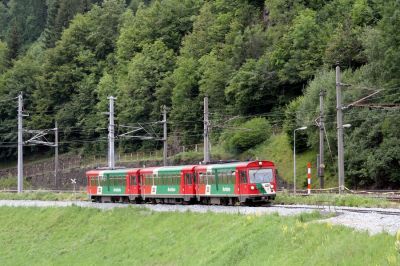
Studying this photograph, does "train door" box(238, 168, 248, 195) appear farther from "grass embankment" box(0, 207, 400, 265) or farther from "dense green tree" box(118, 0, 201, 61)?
"dense green tree" box(118, 0, 201, 61)

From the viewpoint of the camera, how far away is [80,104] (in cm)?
10388

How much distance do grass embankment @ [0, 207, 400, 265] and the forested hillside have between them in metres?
17.0

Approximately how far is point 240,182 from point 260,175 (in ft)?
3.81

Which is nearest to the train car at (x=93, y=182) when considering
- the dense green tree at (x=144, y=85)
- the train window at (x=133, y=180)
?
the train window at (x=133, y=180)

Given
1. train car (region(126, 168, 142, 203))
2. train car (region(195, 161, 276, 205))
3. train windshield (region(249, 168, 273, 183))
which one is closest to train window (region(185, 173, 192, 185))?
train car (region(195, 161, 276, 205))

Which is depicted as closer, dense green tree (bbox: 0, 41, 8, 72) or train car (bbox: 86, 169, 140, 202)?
train car (bbox: 86, 169, 140, 202)

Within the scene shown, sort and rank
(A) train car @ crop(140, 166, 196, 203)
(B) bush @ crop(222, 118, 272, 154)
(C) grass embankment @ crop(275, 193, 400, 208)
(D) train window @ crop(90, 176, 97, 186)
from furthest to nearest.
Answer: (B) bush @ crop(222, 118, 272, 154)
(D) train window @ crop(90, 176, 97, 186)
(A) train car @ crop(140, 166, 196, 203)
(C) grass embankment @ crop(275, 193, 400, 208)

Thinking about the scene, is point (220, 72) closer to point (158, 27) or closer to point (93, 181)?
point (158, 27)

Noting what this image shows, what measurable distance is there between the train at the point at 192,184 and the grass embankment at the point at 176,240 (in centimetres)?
505

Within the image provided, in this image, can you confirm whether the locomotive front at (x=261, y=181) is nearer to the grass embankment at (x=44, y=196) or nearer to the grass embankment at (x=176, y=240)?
the grass embankment at (x=176, y=240)

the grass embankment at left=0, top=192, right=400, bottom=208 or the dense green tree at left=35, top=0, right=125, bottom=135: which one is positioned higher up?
the dense green tree at left=35, top=0, right=125, bottom=135

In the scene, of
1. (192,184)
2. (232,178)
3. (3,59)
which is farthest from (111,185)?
(3,59)

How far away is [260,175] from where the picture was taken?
1474 inches

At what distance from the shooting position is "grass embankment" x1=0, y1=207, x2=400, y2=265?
17.6 metres
